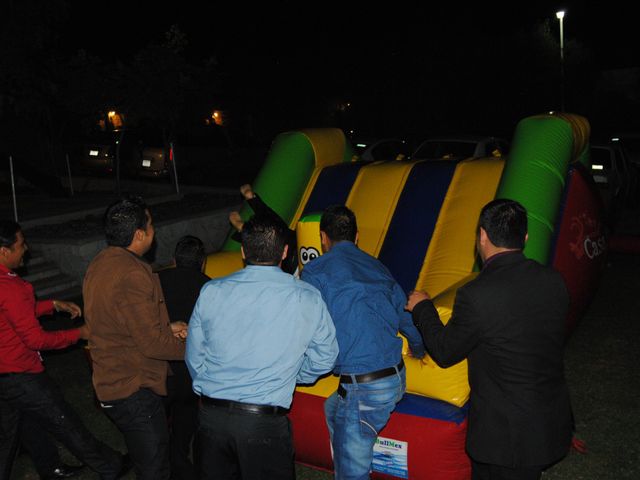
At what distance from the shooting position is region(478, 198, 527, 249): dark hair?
9.59 ft

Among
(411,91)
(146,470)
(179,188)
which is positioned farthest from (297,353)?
(411,91)

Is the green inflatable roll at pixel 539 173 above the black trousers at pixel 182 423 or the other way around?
above

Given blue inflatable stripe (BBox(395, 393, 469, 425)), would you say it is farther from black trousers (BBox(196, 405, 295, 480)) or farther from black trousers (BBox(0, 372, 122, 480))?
black trousers (BBox(0, 372, 122, 480))

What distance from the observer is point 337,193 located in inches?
276

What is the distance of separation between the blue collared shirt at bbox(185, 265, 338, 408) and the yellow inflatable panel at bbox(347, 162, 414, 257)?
11.8ft

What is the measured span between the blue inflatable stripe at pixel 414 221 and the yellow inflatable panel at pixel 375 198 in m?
0.08

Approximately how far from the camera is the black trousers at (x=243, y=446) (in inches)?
109

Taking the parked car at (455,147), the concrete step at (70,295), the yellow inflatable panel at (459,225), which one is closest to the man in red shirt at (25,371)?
the yellow inflatable panel at (459,225)

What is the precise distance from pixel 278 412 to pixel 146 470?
1060 millimetres

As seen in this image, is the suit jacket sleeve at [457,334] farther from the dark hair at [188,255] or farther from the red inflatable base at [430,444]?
the dark hair at [188,255]

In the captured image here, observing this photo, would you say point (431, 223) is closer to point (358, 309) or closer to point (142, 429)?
point (358, 309)

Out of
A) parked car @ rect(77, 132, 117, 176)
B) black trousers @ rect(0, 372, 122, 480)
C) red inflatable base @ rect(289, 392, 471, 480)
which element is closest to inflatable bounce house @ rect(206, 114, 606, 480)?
red inflatable base @ rect(289, 392, 471, 480)

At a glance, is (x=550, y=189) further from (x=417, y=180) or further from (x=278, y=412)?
(x=278, y=412)

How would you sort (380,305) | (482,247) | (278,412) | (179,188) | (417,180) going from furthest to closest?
(179,188) → (417,180) → (380,305) → (482,247) → (278,412)
